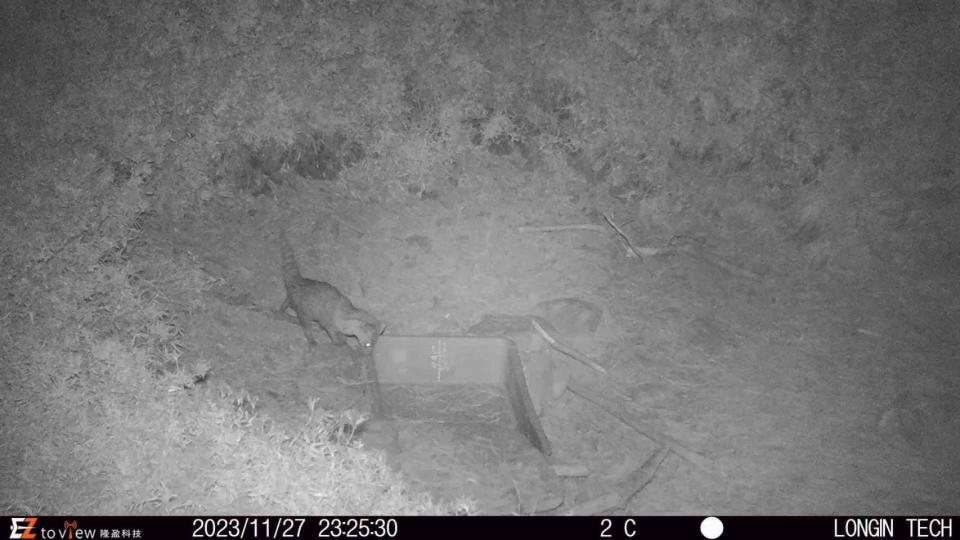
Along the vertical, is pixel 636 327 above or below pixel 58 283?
below

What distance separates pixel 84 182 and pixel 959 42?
9430 mm

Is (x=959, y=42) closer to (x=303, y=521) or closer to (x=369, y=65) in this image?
(x=369, y=65)

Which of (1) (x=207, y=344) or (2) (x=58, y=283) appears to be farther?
(1) (x=207, y=344)

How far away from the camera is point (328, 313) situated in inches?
191

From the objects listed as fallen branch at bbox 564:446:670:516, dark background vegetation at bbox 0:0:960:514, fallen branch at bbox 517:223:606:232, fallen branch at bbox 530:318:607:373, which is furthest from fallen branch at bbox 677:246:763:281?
fallen branch at bbox 564:446:670:516

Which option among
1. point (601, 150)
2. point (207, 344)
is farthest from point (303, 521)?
point (601, 150)

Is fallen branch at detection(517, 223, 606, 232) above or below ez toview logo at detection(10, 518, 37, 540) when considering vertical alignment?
below

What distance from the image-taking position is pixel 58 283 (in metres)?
4.31

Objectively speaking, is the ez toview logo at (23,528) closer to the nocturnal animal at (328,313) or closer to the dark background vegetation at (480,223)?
the dark background vegetation at (480,223)

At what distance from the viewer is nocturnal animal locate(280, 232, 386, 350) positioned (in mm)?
4777

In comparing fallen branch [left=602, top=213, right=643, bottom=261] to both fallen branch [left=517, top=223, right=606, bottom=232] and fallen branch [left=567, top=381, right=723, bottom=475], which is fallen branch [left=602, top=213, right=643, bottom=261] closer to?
fallen branch [left=517, top=223, right=606, bottom=232]

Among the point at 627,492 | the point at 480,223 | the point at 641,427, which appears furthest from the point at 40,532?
the point at 480,223

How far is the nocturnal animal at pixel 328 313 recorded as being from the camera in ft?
15.7

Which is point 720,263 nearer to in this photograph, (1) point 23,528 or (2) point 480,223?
(2) point 480,223
